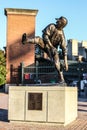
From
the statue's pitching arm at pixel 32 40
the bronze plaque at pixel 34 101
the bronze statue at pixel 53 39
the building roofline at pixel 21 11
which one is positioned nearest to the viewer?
the bronze plaque at pixel 34 101

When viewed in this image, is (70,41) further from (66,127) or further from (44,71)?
(66,127)

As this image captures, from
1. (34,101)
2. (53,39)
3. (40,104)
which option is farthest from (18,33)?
(40,104)

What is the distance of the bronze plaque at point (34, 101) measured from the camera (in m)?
12.7

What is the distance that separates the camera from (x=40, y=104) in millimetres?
12711

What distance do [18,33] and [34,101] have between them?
24758 millimetres

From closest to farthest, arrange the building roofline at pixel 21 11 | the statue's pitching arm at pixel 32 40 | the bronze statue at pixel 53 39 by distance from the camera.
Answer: the statue's pitching arm at pixel 32 40
the bronze statue at pixel 53 39
the building roofline at pixel 21 11

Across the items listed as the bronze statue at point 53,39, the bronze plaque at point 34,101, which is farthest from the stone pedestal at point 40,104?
the bronze statue at point 53,39

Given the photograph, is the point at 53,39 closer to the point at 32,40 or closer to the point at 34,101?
the point at 32,40

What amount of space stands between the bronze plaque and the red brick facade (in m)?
24.1

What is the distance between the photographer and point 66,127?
40.1 feet

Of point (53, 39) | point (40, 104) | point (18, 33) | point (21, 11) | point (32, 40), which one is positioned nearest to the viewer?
point (40, 104)

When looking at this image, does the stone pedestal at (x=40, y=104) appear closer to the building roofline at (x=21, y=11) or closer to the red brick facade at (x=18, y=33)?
the red brick facade at (x=18, y=33)

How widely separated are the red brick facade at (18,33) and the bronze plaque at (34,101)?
24126 mm

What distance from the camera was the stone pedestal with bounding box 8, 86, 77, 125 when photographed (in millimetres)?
12562
